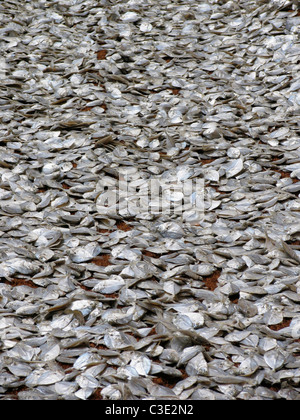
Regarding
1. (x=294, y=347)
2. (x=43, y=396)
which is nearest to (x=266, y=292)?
(x=294, y=347)

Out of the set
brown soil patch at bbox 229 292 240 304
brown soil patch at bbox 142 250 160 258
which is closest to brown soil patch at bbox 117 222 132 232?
brown soil patch at bbox 142 250 160 258

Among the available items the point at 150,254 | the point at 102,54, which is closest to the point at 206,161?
the point at 150,254

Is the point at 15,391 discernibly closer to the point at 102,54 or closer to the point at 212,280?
the point at 212,280

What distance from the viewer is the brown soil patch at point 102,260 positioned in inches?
91.2

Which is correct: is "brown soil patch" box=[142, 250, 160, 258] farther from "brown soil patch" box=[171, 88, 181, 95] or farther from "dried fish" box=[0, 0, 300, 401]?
"brown soil patch" box=[171, 88, 181, 95]

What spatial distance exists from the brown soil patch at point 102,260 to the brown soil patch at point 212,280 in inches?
15.4

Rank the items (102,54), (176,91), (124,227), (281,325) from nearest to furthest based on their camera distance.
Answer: (281,325), (124,227), (176,91), (102,54)

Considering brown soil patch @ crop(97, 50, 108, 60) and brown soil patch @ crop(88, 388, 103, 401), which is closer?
brown soil patch @ crop(88, 388, 103, 401)

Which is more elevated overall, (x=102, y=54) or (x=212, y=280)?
(x=102, y=54)

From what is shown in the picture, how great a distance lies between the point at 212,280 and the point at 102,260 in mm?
444

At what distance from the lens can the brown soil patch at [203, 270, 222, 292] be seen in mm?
2225

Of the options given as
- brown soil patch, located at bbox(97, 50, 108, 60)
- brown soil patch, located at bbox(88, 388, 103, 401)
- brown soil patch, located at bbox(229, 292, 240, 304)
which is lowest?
brown soil patch, located at bbox(229, 292, 240, 304)

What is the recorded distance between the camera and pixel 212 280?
7.40 ft

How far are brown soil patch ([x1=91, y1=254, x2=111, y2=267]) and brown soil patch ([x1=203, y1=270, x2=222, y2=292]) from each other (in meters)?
0.39
